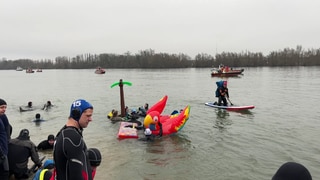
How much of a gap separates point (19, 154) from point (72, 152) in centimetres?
419

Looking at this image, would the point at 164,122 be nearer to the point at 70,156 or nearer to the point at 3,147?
the point at 3,147

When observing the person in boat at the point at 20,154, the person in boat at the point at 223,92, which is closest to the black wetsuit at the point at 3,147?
the person in boat at the point at 20,154

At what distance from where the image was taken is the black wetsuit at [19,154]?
645 cm

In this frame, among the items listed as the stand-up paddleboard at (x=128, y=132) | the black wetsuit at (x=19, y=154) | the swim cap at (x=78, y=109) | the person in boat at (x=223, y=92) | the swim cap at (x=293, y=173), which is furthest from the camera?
the person in boat at (x=223, y=92)

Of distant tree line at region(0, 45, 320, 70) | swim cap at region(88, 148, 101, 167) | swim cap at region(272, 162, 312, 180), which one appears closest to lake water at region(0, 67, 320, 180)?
swim cap at region(88, 148, 101, 167)

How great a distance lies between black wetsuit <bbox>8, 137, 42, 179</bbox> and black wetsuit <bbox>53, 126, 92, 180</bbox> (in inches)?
152

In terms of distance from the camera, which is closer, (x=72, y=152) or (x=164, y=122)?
(x=72, y=152)

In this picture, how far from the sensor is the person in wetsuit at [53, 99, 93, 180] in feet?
10.3

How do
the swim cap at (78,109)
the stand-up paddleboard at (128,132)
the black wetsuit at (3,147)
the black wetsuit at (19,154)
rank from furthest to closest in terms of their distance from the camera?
the stand-up paddleboard at (128,132)
the black wetsuit at (19,154)
the black wetsuit at (3,147)
the swim cap at (78,109)

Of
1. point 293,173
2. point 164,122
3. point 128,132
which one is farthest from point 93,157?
point 164,122

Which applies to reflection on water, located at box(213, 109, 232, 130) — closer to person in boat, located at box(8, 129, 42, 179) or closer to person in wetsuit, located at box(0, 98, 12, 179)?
person in boat, located at box(8, 129, 42, 179)

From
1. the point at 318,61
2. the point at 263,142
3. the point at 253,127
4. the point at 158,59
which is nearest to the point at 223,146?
the point at 263,142

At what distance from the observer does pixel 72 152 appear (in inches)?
123

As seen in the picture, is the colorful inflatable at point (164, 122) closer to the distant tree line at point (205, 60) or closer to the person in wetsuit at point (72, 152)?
the person in wetsuit at point (72, 152)
